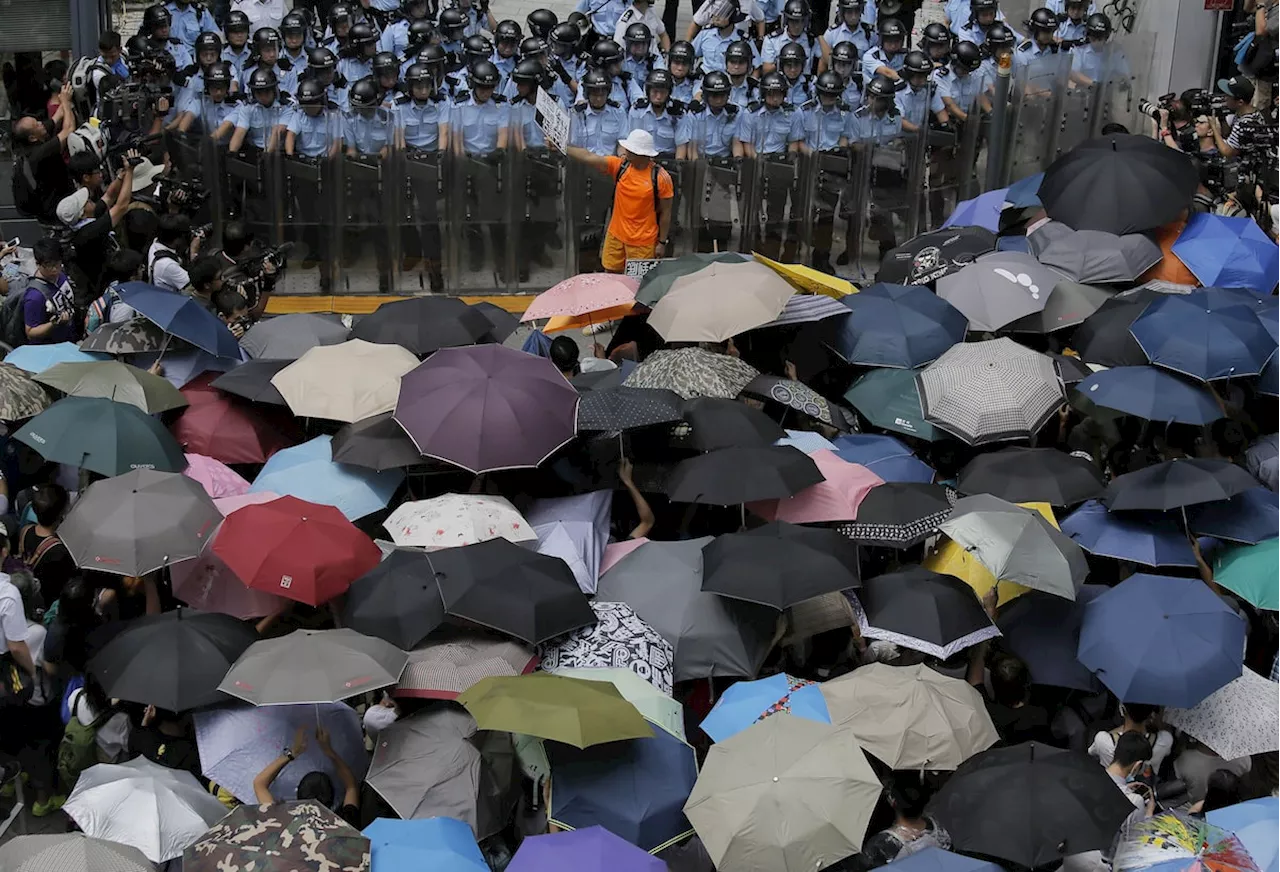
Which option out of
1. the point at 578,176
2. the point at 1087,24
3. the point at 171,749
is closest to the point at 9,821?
the point at 171,749

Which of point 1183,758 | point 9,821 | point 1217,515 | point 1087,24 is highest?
point 1087,24

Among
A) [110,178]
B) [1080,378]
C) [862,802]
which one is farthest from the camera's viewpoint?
[110,178]

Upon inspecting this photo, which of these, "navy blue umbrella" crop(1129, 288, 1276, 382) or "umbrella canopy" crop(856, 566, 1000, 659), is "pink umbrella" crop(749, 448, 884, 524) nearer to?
"umbrella canopy" crop(856, 566, 1000, 659)

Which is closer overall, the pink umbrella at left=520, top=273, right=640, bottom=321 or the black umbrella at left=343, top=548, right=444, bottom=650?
the black umbrella at left=343, top=548, right=444, bottom=650

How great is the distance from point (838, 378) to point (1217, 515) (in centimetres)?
336

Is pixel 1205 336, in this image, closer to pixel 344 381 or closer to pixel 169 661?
pixel 344 381

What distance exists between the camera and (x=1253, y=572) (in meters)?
9.26

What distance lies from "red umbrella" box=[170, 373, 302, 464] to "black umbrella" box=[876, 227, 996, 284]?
5.05 metres

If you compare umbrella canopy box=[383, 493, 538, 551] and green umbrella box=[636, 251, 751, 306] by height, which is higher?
green umbrella box=[636, 251, 751, 306]

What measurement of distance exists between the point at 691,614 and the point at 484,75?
8168 mm

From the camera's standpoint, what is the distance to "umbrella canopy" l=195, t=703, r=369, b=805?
24.7 ft

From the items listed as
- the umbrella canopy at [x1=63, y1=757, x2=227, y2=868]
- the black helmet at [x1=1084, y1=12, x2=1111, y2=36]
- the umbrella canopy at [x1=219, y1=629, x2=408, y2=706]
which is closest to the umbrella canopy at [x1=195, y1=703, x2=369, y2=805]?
the umbrella canopy at [x1=219, y1=629, x2=408, y2=706]

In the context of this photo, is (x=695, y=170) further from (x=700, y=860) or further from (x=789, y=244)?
(x=700, y=860)

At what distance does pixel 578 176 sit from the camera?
50.7 feet
